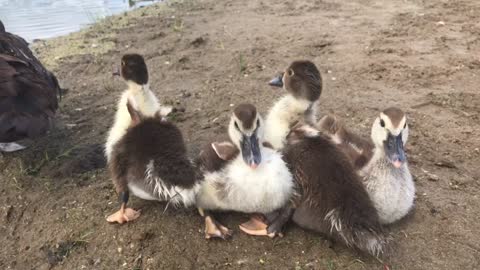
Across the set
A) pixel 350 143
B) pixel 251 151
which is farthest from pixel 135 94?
pixel 350 143

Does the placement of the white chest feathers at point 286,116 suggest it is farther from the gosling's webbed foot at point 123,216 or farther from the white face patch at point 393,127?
the gosling's webbed foot at point 123,216

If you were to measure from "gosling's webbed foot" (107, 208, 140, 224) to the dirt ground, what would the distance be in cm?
5

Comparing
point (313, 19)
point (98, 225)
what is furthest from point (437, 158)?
point (313, 19)

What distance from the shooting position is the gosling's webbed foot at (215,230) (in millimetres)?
3287

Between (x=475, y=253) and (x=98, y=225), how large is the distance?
2.63m

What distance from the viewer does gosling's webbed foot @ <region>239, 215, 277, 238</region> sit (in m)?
3.30

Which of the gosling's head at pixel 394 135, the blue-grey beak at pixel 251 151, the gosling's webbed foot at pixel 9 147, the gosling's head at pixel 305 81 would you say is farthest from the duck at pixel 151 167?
the gosling's webbed foot at pixel 9 147

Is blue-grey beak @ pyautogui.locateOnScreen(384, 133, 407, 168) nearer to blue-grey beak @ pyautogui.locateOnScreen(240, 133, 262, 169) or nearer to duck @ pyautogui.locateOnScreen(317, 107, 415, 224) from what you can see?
duck @ pyautogui.locateOnScreen(317, 107, 415, 224)

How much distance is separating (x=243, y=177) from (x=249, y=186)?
76 mm

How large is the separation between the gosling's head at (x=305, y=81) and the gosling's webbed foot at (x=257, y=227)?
1.07 m

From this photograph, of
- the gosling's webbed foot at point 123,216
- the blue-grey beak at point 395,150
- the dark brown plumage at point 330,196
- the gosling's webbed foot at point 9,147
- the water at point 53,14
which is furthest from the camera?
the water at point 53,14

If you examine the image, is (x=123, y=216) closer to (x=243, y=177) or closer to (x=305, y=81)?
(x=243, y=177)

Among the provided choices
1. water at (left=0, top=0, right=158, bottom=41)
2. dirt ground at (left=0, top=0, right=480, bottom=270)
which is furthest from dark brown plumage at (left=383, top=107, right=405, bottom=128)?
water at (left=0, top=0, right=158, bottom=41)

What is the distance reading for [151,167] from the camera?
329cm
